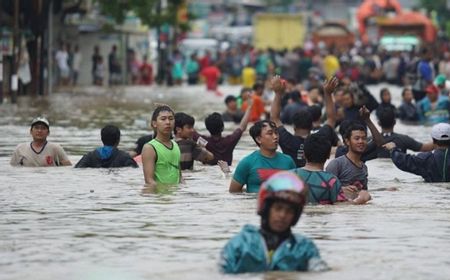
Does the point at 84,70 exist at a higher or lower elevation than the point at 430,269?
lower

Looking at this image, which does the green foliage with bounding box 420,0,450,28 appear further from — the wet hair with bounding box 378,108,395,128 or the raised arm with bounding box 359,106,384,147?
the raised arm with bounding box 359,106,384,147

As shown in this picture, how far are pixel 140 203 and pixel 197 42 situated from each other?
7237 cm

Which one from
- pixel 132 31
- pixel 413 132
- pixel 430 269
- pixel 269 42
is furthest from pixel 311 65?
pixel 430 269

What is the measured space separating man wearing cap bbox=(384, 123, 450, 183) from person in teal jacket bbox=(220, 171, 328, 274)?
6810 millimetres

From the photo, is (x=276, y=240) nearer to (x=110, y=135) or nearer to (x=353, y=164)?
(x=353, y=164)

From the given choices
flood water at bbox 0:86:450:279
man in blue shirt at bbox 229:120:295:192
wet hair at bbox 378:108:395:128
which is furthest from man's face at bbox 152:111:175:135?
wet hair at bbox 378:108:395:128

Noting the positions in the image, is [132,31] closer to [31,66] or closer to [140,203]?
[31,66]

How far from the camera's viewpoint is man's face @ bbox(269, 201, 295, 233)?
1060 centimetres

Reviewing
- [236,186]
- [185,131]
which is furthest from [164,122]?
[185,131]

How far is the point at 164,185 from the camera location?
56.2ft

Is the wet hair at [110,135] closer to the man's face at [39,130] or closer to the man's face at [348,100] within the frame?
the man's face at [39,130]

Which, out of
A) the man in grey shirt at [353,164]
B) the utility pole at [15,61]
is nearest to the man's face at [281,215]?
the man in grey shirt at [353,164]

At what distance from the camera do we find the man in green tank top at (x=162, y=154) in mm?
16719

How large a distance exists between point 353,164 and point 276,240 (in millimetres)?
5422
